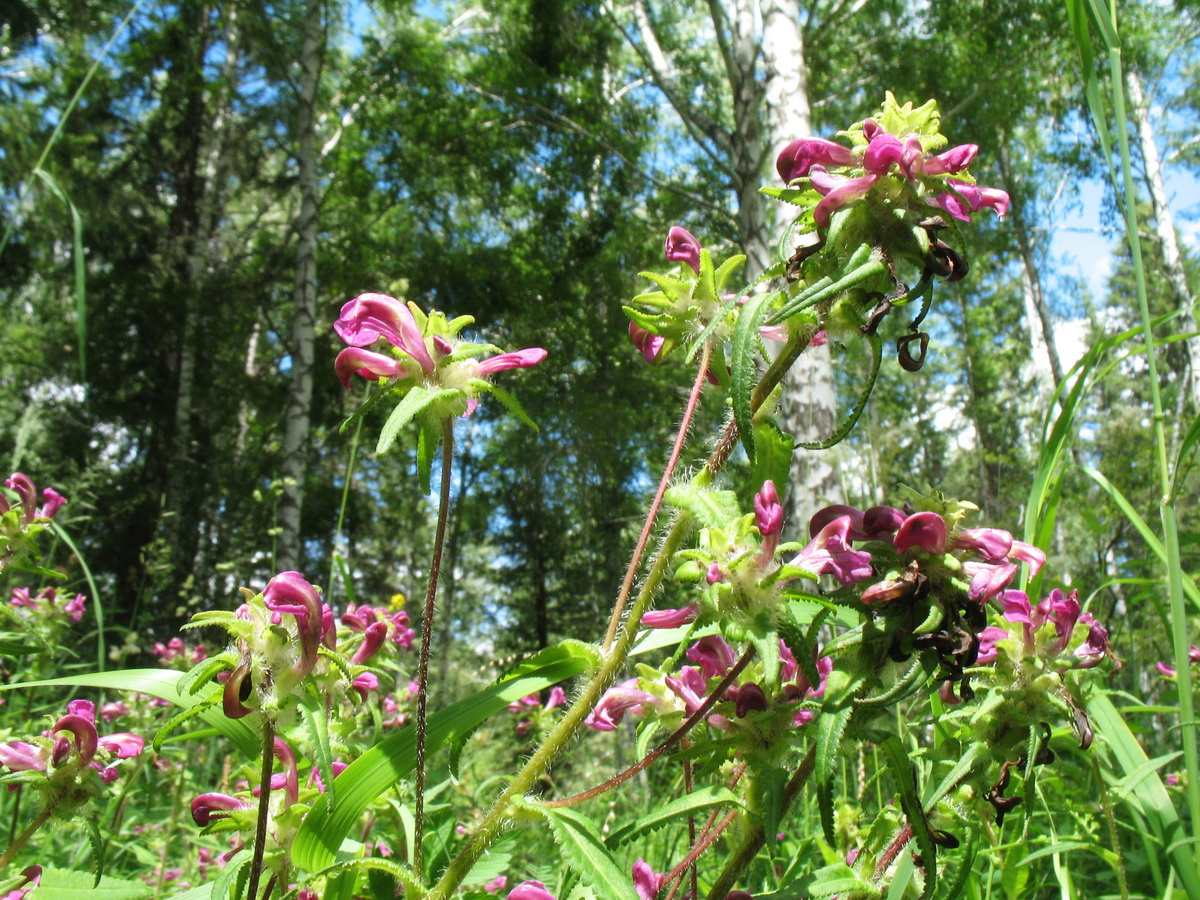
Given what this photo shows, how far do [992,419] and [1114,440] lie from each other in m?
9.29

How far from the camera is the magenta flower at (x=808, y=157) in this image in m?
0.85

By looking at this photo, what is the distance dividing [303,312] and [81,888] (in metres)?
7.74

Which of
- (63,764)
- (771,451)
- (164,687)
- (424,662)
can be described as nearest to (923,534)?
(771,451)

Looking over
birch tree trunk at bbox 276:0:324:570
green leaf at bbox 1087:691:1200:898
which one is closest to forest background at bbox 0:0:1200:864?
birch tree trunk at bbox 276:0:324:570

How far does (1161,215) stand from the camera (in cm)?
1212

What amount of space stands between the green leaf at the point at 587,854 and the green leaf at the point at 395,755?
14 centimetres

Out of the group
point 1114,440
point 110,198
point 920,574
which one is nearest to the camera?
point 920,574

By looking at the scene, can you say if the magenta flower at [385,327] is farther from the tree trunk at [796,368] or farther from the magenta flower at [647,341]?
the tree trunk at [796,368]

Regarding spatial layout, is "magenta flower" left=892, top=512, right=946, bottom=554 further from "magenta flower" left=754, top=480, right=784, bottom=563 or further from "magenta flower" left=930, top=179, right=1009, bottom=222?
"magenta flower" left=930, top=179, right=1009, bottom=222

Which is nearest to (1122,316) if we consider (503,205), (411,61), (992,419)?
(992,419)

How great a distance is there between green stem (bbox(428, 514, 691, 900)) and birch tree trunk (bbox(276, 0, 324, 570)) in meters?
6.78

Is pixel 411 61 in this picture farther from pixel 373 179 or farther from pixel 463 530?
pixel 463 530

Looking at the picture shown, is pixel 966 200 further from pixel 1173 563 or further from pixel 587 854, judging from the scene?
pixel 587 854

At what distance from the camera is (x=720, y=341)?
3.23ft
